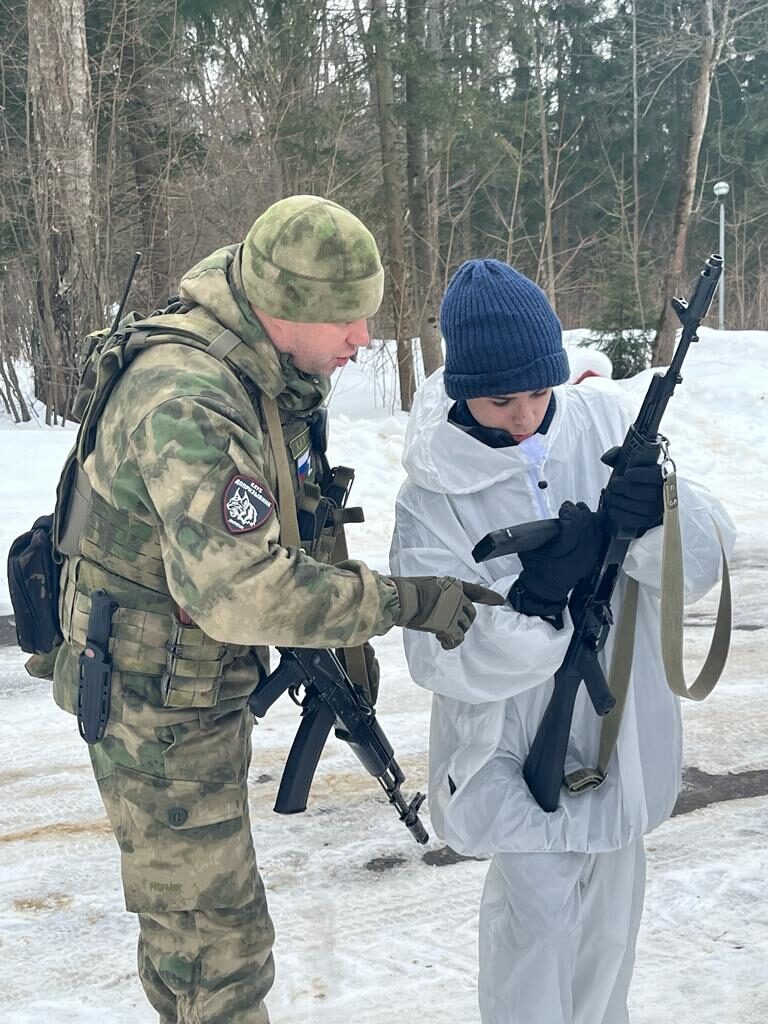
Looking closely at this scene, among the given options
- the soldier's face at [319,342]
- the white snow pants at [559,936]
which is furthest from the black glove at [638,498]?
the white snow pants at [559,936]

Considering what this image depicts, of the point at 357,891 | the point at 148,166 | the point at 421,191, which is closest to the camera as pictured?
the point at 357,891

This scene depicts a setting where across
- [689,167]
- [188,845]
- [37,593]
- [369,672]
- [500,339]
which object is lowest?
[188,845]

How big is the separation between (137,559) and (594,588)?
0.91m

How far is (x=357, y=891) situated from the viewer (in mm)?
3215

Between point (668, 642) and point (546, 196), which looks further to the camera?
point (546, 196)

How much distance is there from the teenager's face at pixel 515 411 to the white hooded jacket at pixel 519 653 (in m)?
0.04

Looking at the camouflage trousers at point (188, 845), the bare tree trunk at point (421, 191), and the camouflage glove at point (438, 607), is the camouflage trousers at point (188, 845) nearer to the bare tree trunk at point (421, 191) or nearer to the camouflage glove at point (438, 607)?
the camouflage glove at point (438, 607)

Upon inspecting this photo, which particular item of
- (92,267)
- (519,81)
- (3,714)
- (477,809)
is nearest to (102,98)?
(92,267)

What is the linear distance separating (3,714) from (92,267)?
6.35m

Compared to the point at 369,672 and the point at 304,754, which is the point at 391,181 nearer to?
the point at 369,672

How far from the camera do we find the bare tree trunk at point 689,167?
14742mm

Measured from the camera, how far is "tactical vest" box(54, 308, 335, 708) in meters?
2.08

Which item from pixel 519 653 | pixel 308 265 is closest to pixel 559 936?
pixel 519 653

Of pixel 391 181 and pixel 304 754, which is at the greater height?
pixel 391 181
